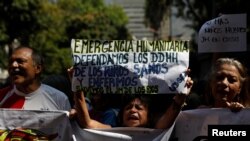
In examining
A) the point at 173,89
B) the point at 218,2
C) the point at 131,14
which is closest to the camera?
the point at 173,89

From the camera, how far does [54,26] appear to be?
45.6 metres

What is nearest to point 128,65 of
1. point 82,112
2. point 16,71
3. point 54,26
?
point 82,112

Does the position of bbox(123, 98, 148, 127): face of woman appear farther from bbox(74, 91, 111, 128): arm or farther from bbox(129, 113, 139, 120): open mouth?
bbox(74, 91, 111, 128): arm

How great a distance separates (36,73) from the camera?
230 inches

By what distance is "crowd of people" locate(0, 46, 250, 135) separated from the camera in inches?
200

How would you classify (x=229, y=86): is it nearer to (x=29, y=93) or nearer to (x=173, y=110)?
(x=173, y=110)

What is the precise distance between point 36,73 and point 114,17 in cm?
5856

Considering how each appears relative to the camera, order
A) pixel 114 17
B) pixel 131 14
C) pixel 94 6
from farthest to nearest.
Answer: pixel 131 14, pixel 94 6, pixel 114 17

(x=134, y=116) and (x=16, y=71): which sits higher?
(x=16, y=71)

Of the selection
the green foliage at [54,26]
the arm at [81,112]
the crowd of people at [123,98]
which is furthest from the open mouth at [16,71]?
the green foliage at [54,26]

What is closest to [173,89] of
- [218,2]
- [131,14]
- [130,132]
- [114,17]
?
[130,132]

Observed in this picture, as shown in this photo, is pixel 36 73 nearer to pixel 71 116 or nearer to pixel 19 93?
pixel 19 93

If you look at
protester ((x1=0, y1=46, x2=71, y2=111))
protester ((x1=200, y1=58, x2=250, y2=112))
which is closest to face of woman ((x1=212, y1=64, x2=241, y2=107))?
protester ((x1=200, y1=58, x2=250, y2=112))

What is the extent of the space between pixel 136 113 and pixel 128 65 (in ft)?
1.24
